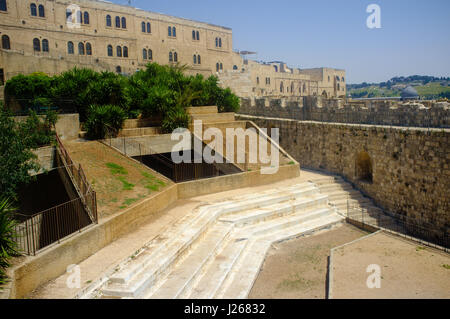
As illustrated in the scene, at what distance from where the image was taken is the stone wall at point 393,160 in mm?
14828

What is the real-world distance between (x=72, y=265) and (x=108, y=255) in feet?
3.04

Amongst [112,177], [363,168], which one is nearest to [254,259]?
[112,177]

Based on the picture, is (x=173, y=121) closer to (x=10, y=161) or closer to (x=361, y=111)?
(x=361, y=111)

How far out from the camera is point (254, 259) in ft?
38.3

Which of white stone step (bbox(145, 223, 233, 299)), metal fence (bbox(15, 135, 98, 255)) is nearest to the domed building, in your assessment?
white stone step (bbox(145, 223, 233, 299))

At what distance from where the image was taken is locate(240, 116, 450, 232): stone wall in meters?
14.8

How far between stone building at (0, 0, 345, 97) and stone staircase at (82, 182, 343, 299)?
20.5 m

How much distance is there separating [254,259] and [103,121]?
412 inches

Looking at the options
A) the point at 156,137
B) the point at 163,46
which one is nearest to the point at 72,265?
the point at 156,137

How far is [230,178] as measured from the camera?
659 inches

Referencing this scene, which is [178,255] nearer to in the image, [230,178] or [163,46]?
[230,178]

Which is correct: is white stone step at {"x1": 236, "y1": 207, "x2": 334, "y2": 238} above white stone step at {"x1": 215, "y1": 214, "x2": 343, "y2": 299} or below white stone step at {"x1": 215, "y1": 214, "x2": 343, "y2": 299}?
above

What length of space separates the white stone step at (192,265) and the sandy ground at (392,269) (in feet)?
11.6

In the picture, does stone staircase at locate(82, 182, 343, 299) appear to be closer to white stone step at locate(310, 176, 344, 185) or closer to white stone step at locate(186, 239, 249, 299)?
white stone step at locate(186, 239, 249, 299)
